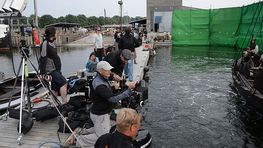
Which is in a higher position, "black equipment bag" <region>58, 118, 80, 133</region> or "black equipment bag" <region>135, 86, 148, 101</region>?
"black equipment bag" <region>135, 86, 148, 101</region>

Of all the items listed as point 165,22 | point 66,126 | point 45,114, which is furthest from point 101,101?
point 165,22

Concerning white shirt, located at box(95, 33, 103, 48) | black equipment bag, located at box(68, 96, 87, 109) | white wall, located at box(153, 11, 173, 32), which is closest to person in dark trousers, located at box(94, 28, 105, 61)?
white shirt, located at box(95, 33, 103, 48)

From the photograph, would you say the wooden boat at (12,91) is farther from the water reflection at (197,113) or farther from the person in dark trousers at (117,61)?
the water reflection at (197,113)

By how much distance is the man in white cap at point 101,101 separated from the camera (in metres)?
4.45

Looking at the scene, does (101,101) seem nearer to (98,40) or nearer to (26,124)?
(26,124)

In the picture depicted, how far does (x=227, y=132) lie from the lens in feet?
27.6

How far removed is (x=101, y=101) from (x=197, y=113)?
6201mm

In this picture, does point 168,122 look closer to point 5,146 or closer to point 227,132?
point 227,132

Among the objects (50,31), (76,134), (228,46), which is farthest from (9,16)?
(228,46)

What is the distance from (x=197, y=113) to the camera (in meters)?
10.1

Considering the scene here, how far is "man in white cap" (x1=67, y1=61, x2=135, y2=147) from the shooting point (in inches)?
175

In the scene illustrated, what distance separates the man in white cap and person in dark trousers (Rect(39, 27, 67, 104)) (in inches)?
71.8

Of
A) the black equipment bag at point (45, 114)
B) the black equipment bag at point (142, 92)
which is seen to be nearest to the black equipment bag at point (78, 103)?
the black equipment bag at point (45, 114)

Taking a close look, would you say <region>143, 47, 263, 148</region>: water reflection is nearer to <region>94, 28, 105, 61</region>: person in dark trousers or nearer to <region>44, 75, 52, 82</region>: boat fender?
<region>94, 28, 105, 61</region>: person in dark trousers
